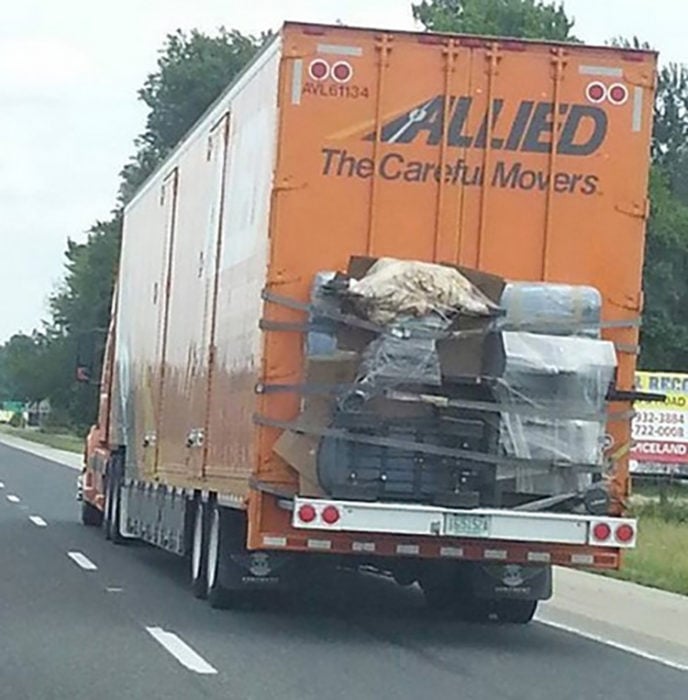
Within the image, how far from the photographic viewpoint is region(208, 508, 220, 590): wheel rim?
1681 centimetres

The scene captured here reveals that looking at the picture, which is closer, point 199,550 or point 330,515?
point 330,515

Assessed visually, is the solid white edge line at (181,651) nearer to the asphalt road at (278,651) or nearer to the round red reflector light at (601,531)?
the asphalt road at (278,651)

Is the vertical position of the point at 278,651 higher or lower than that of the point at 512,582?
lower

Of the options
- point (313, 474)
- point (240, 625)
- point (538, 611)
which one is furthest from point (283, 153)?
point (538, 611)

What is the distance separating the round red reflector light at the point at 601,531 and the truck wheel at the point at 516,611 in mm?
1946

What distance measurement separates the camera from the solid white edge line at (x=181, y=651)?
13344 mm

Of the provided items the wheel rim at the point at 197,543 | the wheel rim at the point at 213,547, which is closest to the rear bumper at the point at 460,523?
the wheel rim at the point at 213,547

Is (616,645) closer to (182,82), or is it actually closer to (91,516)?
(91,516)

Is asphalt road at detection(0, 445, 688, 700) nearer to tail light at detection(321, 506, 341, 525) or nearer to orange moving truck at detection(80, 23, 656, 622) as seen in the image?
orange moving truck at detection(80, 23, 656, 622)

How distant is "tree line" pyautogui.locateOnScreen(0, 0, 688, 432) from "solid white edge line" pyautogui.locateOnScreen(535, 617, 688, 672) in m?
53.5

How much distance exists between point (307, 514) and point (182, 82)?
83.8 meters

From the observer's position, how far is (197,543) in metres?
18.0

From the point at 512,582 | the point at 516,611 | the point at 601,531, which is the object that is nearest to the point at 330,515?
the point at 601,531

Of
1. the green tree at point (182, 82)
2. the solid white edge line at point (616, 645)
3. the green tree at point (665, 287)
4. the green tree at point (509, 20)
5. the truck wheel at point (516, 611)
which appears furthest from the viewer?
the green tree at point (182, 82)
